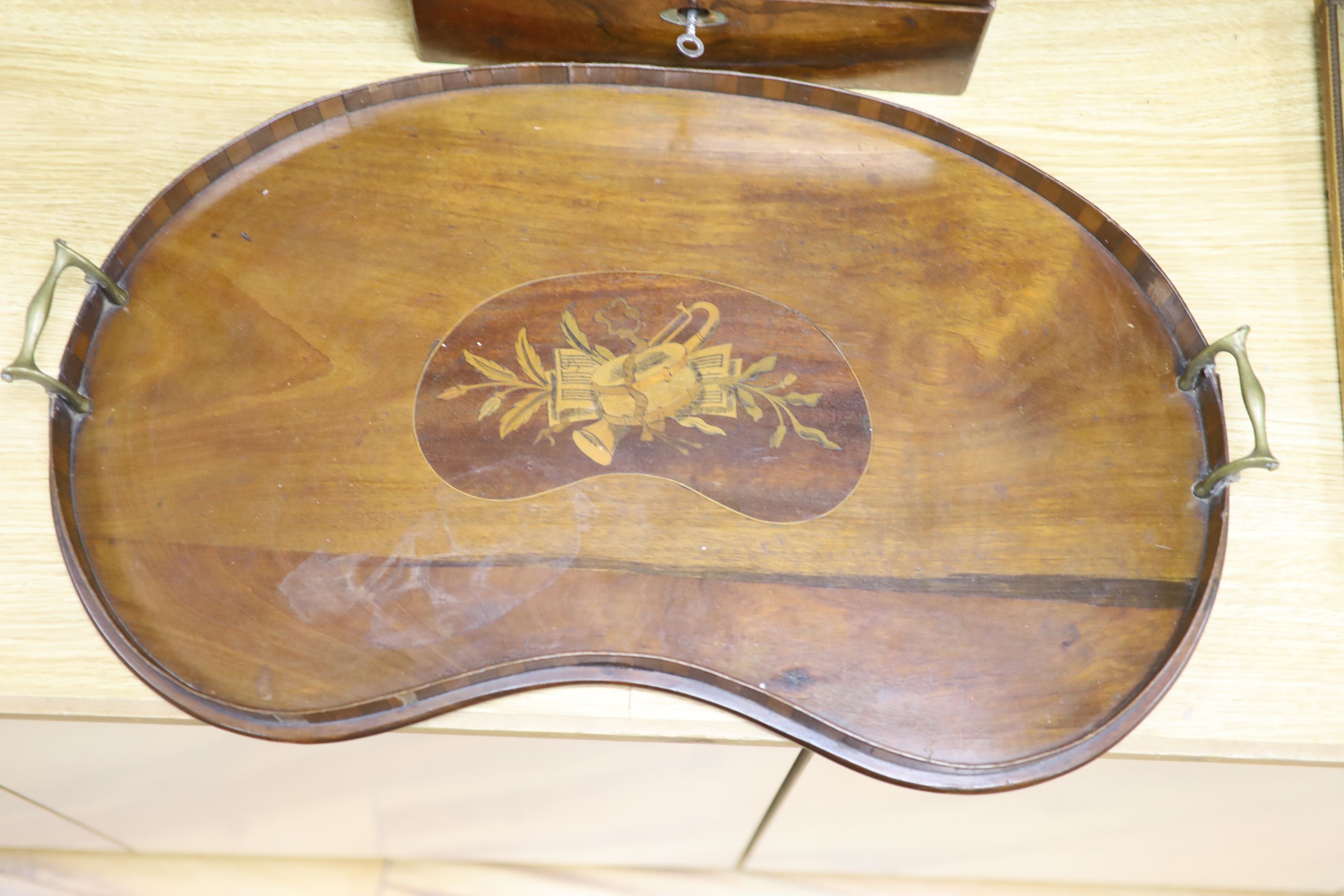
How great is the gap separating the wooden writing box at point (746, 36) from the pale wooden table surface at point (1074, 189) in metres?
0.04

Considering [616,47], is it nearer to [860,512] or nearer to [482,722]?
[860,512]

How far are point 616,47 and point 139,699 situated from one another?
1.92ft

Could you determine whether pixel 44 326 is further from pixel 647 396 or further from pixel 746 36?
pixel 746 36

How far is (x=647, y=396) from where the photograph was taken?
0.75 metres

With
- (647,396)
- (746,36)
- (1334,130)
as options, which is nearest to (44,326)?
(647,396)

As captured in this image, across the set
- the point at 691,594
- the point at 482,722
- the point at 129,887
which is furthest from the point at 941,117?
the point at 129,887

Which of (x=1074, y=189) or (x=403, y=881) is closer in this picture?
(x=1074, y=189)

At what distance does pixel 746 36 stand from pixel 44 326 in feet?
1.79

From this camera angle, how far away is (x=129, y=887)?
1029 millimetres

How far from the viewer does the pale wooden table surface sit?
0.70 m

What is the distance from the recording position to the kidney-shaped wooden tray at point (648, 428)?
67 centimetres

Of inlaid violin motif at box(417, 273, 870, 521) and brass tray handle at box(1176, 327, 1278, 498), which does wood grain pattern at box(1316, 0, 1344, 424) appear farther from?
inlaid violin motif at box(417, 273, 870, 521)

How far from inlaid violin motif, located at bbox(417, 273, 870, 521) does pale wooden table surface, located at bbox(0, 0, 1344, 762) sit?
6.0 inches

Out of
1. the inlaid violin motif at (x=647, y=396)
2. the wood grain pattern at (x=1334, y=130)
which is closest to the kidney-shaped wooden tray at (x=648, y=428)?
the inlaid violin motif at (x=647, y=396)
